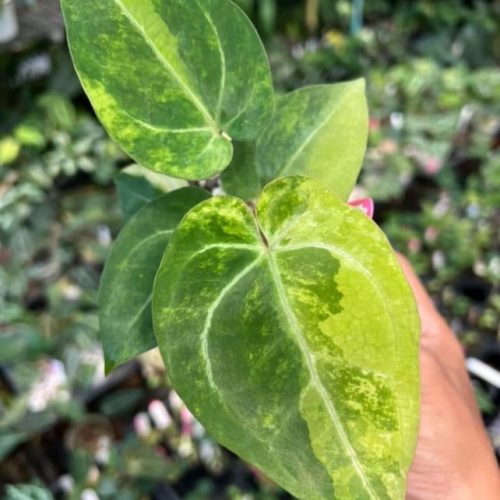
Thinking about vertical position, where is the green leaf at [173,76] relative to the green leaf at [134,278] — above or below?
above

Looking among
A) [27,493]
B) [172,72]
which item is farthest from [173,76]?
[27,493]

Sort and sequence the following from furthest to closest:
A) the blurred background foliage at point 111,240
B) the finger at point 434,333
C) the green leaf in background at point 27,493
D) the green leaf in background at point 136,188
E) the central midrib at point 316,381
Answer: the blurred background foliage at point 111,240
the green leaf in background at point 27,493
the finger at point 434,333
the green leaf in background at point 136,188
the central midrib at point 316,381

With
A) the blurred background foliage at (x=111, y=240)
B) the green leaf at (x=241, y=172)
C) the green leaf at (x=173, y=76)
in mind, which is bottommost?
the blurred background foliage at (x=111, y=240)

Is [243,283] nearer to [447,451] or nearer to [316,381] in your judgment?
[316,381]

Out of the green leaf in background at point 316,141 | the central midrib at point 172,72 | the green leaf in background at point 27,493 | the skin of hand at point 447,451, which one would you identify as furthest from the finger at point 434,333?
the green leaf in background at point 27,493

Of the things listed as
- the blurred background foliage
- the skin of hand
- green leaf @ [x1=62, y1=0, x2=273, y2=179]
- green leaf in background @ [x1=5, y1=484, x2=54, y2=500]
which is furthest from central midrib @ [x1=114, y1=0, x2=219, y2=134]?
green leaf in background @ [x1=5, y1=484, x2=54, y2=500]

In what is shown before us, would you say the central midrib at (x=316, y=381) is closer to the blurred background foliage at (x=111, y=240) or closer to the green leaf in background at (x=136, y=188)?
the green leaf in background at (x=136, y=188)
